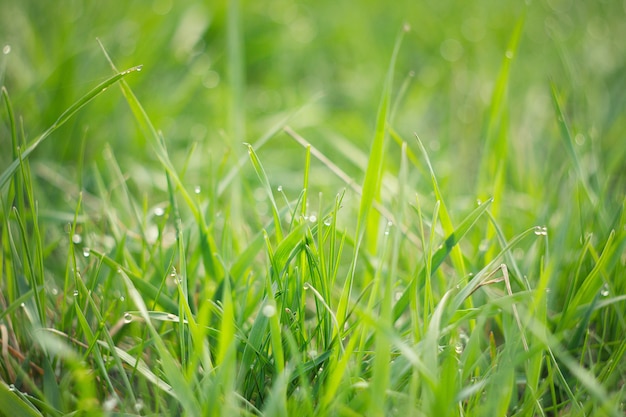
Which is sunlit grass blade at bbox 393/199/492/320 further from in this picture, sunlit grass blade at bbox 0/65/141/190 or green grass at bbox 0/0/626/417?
sunlit grass blade at bbox 0/65/141/190

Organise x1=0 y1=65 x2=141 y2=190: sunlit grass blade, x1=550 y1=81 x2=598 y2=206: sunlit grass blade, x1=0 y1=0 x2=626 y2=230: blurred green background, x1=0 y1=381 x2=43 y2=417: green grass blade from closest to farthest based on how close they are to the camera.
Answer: x1=0 y1=381 x2=43 y2=417: green grass blade → x1=0 y1=65 x2=141 y2=190: sunlit grass blade → x1=550 y1=81 x2=598 y2=206: sunlit grass blade → x1=0 y1=0 x2=626 y2=230: blurred green background

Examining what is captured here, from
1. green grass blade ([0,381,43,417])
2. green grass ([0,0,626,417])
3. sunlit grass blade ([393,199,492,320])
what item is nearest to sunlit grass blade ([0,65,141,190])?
green grass ([0,0,626,417])

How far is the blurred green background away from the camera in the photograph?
144cm

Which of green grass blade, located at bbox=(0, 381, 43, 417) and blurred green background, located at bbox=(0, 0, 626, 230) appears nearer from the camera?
green grass blade, located at bbox=(0, 381, 43, 417)

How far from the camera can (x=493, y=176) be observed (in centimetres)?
117

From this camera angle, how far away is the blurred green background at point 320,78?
144cm

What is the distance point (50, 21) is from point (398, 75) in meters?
1.13

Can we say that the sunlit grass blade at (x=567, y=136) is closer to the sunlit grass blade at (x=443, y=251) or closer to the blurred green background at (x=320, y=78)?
the blurred green background at (x=320, y=78)

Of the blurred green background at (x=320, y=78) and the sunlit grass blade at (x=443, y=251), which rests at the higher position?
the blurred green background at (x=320, y=78)

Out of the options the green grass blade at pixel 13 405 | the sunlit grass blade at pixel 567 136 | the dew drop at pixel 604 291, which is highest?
the sunlit grass blade at pixel 567 136

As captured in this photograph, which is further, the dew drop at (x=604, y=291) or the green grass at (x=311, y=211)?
the dew drop at (x=604, y=291)

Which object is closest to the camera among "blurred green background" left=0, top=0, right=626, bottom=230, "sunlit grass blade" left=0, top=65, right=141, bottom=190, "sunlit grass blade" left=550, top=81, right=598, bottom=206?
"sunlit grass blade" left=0, top=65, right=141, bottom=190

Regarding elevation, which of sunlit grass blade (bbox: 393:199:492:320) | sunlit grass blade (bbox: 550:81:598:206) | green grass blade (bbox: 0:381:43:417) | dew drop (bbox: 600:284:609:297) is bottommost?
green grass blade (bbox: 0:381:43:417)

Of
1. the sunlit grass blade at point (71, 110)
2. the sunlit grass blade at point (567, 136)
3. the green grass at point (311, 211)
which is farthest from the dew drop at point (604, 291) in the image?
the sunlit grass blade at point (71, 110)
